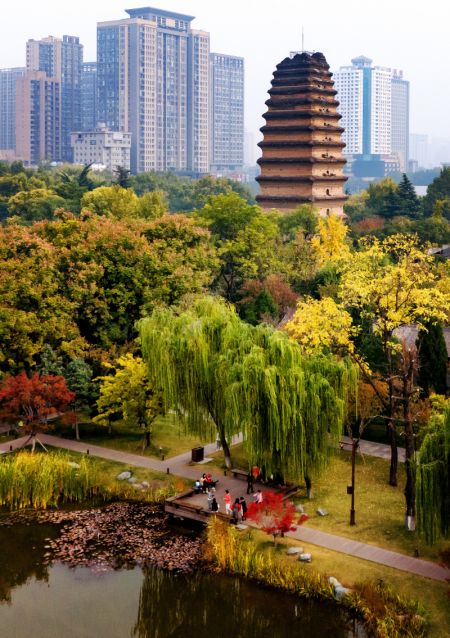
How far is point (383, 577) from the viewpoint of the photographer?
72.5 feet

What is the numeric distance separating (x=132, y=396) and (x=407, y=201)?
5720cm

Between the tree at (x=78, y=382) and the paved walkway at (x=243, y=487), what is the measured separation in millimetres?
1337

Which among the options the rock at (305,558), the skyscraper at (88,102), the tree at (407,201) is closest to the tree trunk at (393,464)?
the rock at (305,558)

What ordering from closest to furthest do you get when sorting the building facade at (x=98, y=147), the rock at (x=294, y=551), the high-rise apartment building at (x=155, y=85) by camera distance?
the rock at (x=294, y=551)
the building facade at (x=98, y=147)
the high-rise apartment building at (x=155, y=85)

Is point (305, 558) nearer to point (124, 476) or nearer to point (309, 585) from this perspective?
point (309, 585)

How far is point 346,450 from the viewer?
32125 mm

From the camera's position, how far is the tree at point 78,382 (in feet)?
109

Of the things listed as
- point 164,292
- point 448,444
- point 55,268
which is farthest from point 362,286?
point 55,268

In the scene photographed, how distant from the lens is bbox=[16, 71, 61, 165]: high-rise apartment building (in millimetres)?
180375

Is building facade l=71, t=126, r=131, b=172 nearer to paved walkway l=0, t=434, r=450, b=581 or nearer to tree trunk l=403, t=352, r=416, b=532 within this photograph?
paved walkway l=0, t=434, r=450, b=581

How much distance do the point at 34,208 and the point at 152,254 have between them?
3567cm

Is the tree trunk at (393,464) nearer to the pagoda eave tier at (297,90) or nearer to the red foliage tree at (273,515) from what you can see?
the red foliage tree at (273,515)

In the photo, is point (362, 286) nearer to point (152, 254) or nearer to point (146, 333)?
point (146, 333)

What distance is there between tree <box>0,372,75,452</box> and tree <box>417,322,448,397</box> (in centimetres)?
1288
